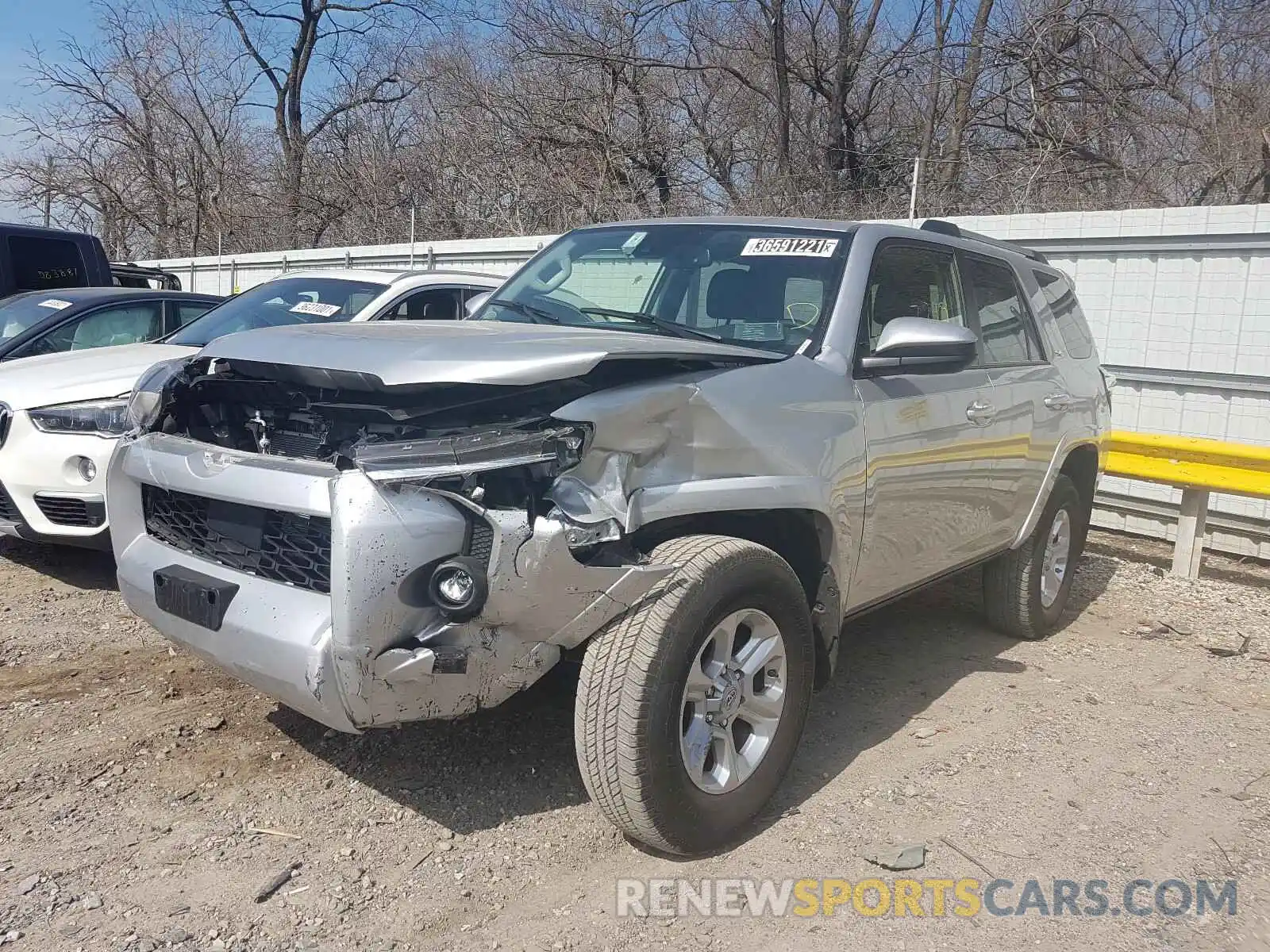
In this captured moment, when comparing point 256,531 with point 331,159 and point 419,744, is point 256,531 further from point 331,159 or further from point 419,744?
point 331,159

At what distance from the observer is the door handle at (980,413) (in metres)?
4.36

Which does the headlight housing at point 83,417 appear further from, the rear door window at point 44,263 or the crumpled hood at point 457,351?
the rear door window at point 44,263

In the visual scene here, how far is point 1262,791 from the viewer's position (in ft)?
12.4

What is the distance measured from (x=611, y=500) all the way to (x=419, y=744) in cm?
149

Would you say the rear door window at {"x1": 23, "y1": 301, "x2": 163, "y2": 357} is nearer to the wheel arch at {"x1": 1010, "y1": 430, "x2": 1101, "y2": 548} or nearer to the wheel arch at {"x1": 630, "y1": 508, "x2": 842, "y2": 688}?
the wheel arch at {"x1": 630, "y1": 508, "x2": 842, "y2": 688}

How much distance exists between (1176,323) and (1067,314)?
256cm

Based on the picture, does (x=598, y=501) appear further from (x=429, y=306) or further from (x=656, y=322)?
(x=429, y=306)

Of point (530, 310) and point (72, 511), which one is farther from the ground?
point (530, 310)

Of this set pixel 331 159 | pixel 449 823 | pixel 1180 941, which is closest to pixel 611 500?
pixel 449 823

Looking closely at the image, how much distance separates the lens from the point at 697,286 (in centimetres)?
405

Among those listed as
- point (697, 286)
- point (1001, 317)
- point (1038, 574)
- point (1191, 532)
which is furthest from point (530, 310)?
point (1191, 532)

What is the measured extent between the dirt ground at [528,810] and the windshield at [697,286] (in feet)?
4.60

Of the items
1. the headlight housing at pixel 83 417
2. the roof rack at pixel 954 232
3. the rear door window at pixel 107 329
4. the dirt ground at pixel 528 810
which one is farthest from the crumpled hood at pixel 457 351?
the rear door window at pixel 107 329

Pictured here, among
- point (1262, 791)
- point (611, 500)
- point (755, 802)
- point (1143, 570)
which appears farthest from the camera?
point (1143, 570)
